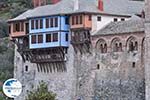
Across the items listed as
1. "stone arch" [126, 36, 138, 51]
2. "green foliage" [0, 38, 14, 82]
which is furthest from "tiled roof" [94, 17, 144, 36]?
"green foliage" [0, 38, 14, 82]

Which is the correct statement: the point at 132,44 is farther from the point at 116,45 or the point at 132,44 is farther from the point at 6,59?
the point at 6,59

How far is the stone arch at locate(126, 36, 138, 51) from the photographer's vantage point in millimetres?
61312

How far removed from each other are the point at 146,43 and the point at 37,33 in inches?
617

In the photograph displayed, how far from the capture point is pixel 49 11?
70.4 m

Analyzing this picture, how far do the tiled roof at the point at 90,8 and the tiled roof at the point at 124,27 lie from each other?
2.32 m

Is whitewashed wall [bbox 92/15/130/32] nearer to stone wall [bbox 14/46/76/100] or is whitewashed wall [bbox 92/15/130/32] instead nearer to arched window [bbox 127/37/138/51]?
stone wall [bbox 14/46/76/100]

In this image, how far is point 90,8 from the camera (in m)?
67.8

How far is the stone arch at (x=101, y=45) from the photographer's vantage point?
64.7 meters

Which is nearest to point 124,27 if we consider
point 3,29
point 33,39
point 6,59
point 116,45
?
point 116,45

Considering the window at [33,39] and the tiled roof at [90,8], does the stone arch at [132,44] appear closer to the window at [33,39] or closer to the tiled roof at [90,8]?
the tiled roof at [90,8]

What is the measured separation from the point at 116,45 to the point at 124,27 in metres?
1.87

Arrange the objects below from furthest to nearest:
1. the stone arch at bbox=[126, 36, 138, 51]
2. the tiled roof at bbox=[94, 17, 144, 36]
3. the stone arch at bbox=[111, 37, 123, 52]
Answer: the stone arch at bbox=[111, 37, 123, 52] < the tiled roof at bbox=[94, 17, 144, 36] < the stone arch at bbox=[126, 36, 138, 51]

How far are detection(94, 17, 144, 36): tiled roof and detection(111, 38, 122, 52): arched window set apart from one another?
805mm

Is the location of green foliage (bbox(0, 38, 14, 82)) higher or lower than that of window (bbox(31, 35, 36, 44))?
lower
